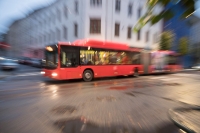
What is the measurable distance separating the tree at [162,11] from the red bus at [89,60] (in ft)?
27.3

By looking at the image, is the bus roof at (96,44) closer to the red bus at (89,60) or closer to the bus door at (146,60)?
the red bus at (89,60)

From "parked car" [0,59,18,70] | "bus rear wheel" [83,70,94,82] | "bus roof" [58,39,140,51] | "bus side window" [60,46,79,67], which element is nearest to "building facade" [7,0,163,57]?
"bus roof" [58,39,140,51]

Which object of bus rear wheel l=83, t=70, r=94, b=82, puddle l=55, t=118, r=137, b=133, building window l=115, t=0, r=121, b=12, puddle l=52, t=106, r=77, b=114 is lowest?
puddle l=55, t=118, r=137, b=133

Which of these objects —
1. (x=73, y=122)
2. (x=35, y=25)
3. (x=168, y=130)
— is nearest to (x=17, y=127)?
(x=73, y=122)

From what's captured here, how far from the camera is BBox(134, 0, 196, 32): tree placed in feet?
4.31

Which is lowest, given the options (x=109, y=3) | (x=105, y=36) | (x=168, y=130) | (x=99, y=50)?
(x=168, y=130)

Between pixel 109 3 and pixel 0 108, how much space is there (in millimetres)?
18992

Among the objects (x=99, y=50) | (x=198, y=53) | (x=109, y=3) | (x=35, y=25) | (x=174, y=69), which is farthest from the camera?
(x=35, y=25)

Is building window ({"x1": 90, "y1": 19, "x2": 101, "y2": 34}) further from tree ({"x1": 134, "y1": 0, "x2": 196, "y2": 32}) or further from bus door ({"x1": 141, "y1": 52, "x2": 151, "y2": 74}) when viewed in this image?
tree ({"x1": 134, "y1": 0, "x2": 196, "y2": 32})

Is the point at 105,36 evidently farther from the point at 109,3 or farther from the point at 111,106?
the point at 111,106

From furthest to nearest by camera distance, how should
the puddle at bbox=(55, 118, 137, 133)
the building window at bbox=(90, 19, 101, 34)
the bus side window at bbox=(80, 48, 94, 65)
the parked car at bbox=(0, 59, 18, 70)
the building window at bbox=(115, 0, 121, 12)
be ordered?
the building window at bbox=(115, 0, 121, 12) < the building window at bbox=(90, 19, 101, 34) < the parked car at bbox=(0, 59, 18, 70) < the bus side window at bbox=(80, 48, 94, 65) < the puddle at bbox=(55, 118, 137, 133)

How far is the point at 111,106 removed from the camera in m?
4.94

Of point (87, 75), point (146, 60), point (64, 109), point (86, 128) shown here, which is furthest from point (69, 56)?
point (146, 60)

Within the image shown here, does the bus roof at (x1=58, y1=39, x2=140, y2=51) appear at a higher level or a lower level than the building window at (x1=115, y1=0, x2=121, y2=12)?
lower
